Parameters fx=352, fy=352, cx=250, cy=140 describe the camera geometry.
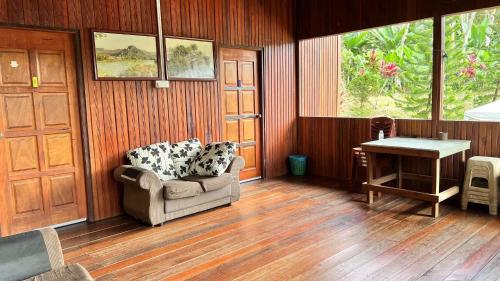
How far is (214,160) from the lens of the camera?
13.6ft

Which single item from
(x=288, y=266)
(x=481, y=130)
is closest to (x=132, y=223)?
(x=288, y=266)

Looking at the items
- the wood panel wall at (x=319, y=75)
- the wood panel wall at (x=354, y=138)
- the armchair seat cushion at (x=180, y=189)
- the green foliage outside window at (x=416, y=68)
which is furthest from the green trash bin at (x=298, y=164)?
the armchair seat cushion at (x=180, y=189)

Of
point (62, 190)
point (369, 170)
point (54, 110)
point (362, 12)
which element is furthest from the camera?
point (362, 12)

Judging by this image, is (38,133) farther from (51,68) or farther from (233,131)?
(233,131)

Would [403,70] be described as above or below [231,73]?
above

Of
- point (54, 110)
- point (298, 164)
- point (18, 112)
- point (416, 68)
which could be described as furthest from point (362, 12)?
point (18, 112)

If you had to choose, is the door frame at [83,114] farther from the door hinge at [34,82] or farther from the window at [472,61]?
the window at [472,61]

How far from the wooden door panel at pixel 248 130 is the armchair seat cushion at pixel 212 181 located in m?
1.35

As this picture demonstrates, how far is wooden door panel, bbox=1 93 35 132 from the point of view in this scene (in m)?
3.43

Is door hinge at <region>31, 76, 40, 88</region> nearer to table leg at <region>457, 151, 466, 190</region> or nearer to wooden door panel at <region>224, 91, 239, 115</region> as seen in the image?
wooden door panel at <region>224, 91, 239, 115</region>

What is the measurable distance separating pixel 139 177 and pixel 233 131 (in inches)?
80.0

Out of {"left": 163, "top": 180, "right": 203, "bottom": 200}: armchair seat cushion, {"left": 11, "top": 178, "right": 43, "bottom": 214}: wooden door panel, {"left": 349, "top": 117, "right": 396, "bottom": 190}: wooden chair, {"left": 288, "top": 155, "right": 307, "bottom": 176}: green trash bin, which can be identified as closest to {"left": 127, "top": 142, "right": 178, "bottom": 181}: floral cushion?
{"left": 163, "top": 180, "right": 203, "bottom": 200}: armchair seat cushion

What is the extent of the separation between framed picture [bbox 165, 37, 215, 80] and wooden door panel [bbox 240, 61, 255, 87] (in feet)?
1.97

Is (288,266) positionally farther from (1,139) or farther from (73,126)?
(1,139)
